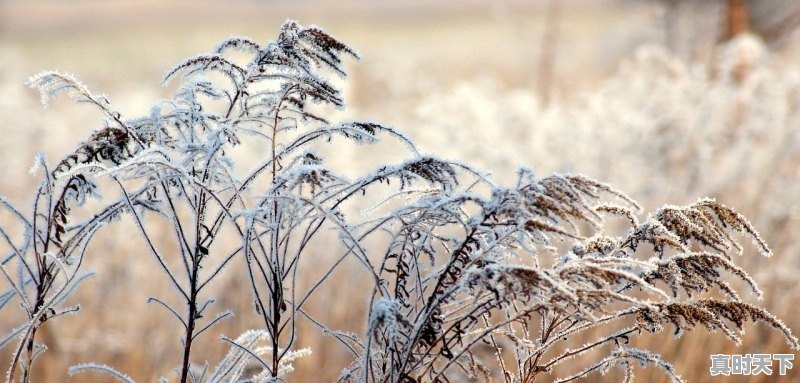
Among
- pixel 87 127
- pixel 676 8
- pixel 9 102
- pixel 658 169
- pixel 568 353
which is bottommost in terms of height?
pixel 568 353

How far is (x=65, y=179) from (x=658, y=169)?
15.8 ft

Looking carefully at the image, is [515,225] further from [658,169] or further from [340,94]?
[658,169]

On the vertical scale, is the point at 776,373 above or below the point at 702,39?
below

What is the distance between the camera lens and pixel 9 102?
6.58m

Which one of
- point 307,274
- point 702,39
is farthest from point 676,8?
point 307,274

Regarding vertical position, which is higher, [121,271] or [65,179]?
[121,271]

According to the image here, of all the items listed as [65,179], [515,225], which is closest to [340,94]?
[515,225]

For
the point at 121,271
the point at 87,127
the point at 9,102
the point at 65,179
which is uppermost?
the point at 87,127

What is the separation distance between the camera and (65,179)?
1854mm

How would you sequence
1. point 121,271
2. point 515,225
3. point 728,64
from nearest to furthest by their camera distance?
point 515,225 → point 728,64 → point 121,271

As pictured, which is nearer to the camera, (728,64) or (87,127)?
(728,64)

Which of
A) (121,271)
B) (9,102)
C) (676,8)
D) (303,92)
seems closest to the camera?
(303,92)

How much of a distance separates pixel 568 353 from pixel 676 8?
8.19 m

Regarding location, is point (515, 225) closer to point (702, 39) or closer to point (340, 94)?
point (340, 94)
